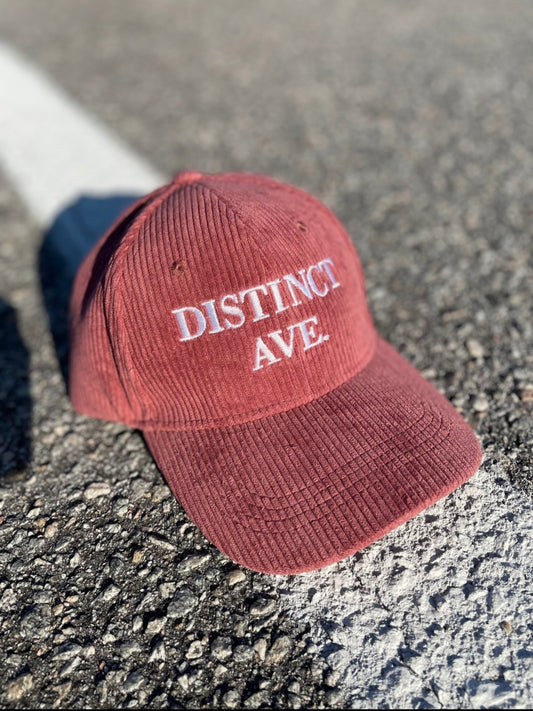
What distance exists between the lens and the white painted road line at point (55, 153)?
123 inches

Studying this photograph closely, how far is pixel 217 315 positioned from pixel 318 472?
430 mm

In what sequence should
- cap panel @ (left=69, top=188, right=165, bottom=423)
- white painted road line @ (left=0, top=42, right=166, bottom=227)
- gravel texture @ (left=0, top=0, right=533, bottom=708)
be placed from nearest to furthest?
gravel texture @ (left=0, top=0, right=533, bottom=708), cap panel @ (left=69, top=188, right=165, bottom=423), white painted road line @ (left=0, top=42, right=166, bottom=227)

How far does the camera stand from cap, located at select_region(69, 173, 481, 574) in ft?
4.65

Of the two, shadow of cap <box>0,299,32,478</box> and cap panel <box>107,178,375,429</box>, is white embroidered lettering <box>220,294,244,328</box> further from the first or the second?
shadow of cap <box>0,299,32,478</box>

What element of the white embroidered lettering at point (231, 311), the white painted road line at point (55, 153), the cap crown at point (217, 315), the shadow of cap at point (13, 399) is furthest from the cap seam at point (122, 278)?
the white painted road line at point (55, 153)

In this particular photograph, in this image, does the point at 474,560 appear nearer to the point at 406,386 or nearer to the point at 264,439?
the point at 406,386

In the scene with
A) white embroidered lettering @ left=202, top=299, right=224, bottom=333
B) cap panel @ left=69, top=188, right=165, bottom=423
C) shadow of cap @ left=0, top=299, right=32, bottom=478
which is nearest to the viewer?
white embroidered lettering @ left=202, top=299, right=224, bottom=333

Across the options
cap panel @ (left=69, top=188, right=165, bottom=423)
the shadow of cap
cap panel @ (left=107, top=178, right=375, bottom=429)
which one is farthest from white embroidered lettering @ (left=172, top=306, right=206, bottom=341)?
the shadow of cap

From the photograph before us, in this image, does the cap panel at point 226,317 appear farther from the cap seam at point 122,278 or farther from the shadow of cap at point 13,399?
the shadow of cap at point 13,399

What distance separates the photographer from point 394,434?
150cm

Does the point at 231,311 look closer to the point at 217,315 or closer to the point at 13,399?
the point at 217,315

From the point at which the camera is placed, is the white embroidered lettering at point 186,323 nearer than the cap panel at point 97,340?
Yes

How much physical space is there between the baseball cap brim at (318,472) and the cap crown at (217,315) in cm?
5

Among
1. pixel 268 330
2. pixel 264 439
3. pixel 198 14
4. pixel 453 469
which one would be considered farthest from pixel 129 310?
pixel 198 14
